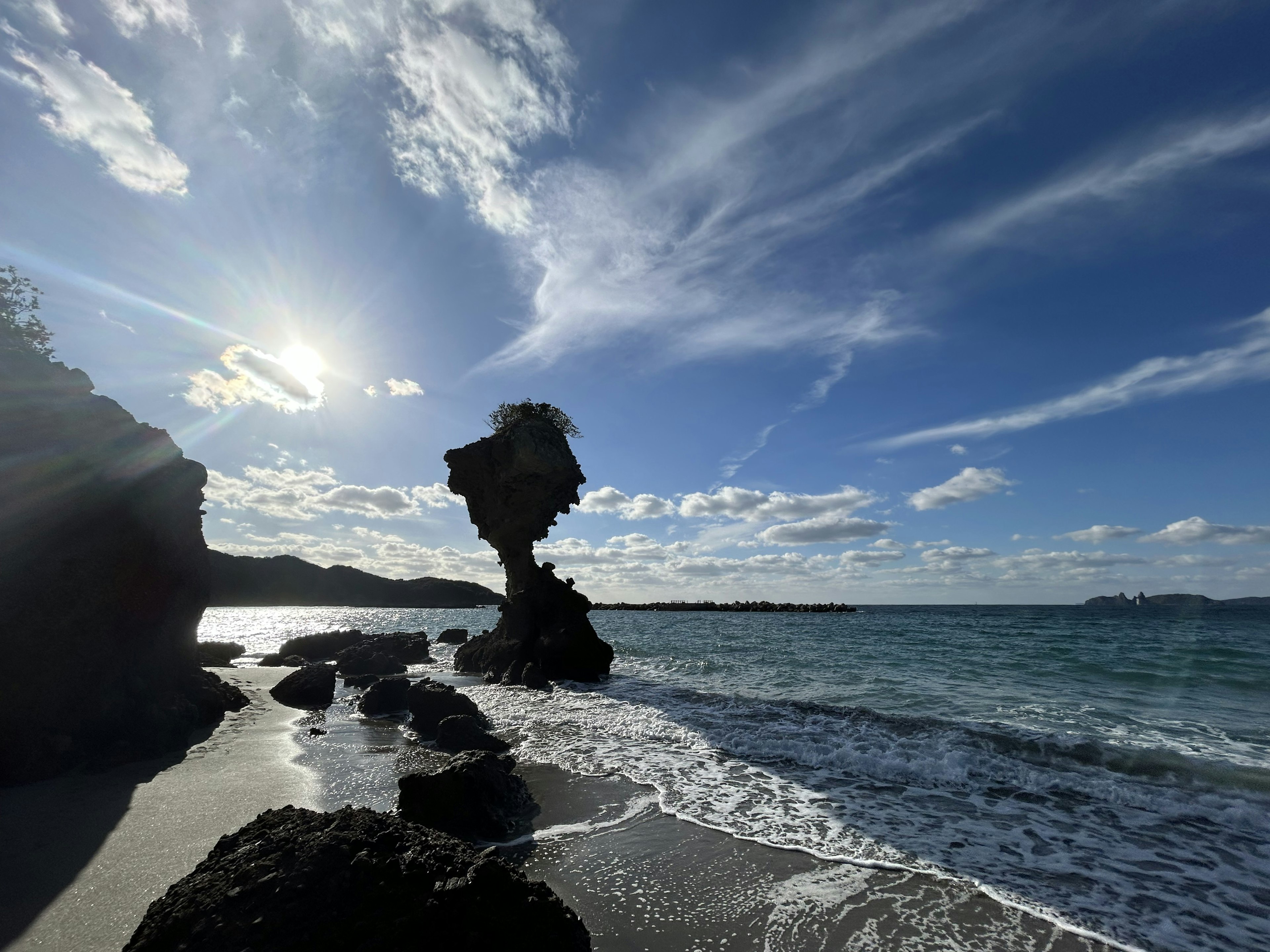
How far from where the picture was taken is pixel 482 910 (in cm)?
382

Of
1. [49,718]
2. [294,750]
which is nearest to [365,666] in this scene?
[294,750]

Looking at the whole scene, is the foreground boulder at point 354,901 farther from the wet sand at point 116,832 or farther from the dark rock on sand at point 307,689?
the dark rock on sand at point 307,689

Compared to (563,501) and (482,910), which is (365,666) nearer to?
(563,501)

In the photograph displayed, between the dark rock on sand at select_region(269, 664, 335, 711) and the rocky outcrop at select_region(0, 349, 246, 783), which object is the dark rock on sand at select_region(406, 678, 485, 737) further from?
the dark rock on sand at select_region(269, 664, 335, 711)

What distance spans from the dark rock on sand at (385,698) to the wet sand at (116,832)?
584 cm

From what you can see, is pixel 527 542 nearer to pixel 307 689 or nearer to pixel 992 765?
pixel 307 689

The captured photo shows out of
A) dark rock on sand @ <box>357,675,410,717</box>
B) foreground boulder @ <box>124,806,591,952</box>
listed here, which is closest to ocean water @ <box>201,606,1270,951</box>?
dark rock on sand @ <box>357,675,410,717</box>

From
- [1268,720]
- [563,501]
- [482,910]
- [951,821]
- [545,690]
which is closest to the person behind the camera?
[482,910]

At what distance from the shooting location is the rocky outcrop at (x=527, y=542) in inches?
986

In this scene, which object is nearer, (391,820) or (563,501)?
(391,820)

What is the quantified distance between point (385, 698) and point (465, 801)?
466 inches

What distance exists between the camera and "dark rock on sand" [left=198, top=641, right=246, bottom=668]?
2858 centimetres

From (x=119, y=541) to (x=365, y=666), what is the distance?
64.2 ft

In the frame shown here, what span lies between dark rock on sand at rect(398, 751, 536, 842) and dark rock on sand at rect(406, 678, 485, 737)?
20.5 feet
